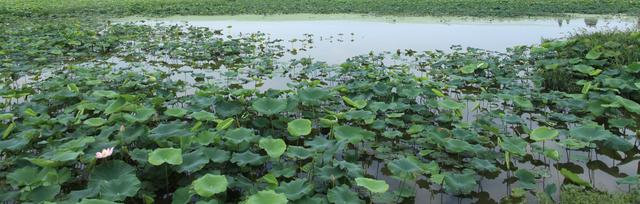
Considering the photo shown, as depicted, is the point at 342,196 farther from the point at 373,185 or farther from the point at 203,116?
the point at 203,116

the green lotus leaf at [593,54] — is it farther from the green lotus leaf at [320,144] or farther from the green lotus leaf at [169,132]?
the green lotus leaf at [169,132]

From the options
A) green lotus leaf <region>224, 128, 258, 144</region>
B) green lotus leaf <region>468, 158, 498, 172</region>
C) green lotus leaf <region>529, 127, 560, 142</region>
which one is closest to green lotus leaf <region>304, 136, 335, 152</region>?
green lotus leaf <region>224, 128, 258, 144</region>

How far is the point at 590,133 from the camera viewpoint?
3.21 metres

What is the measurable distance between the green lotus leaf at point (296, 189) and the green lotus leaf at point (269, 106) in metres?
1.13

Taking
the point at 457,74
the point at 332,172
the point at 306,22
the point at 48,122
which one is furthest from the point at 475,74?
the point at 306,22

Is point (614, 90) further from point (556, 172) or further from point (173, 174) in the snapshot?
point (173, 174)

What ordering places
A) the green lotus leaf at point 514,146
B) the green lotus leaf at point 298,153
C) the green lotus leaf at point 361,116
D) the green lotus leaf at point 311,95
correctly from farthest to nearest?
the green lotus leaf at point 311,95, the green lotus leaf at point 361,116, the green lotus leaf at point 514,146, the green lotus leaf at point 298,153

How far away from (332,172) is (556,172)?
5.18 ft

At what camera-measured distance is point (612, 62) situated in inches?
213

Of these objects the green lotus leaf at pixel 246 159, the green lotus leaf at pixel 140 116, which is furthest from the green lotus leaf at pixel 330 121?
the green lotus leaf at pixel 140 116

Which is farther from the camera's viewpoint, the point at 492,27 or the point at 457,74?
the point at 492,27

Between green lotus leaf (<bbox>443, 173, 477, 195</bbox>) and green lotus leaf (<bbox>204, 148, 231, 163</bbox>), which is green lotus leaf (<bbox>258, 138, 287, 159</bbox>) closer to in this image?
green lotus leaf (<bbox>204, 148, 231, 163</bbox>)

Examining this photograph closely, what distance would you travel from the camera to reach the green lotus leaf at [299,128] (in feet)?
10.4

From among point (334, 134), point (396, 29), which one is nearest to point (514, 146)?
point (334, 134)
